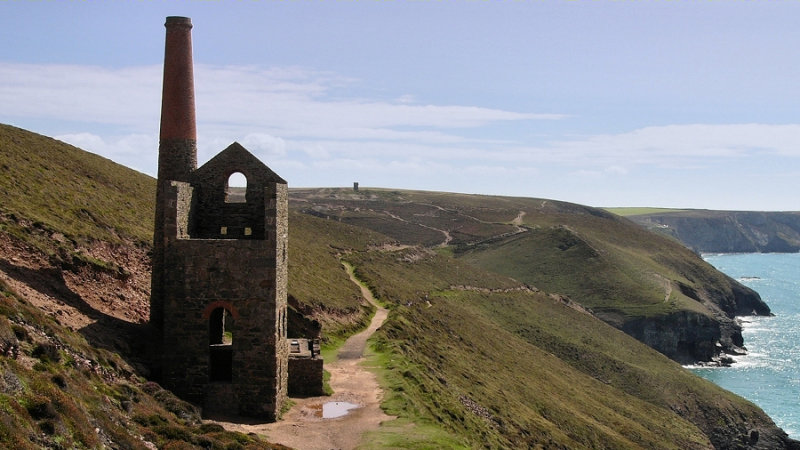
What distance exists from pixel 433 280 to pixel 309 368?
5163cm

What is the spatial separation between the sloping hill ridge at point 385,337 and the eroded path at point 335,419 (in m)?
1.19

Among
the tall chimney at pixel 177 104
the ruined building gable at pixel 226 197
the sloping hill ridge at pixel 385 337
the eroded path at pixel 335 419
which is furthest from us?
the ruined building gable at pixel 226 197

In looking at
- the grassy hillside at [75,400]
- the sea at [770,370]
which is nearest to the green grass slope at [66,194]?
the grassy hillside at [75,400]

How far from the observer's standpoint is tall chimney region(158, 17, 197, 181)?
1168 inches

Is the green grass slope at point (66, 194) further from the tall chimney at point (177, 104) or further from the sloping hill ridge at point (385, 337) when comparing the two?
the tall chimney at point (177, 104)

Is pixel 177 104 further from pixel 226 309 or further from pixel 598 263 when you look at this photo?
pixel 598 263

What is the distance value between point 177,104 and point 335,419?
13.7 metres

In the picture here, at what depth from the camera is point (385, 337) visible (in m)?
45.7

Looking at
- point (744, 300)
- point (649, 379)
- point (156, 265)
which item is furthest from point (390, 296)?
point (744, 300)

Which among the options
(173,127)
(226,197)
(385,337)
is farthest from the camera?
(385,337)

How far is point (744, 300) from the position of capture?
14575 cm

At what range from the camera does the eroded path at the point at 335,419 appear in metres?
25.7

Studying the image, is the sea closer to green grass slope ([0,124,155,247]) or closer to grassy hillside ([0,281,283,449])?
green grass slope ([0,124,155,247])

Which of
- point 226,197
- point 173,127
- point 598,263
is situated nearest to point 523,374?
point 226,197
